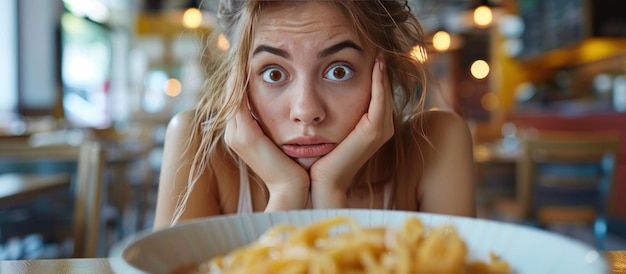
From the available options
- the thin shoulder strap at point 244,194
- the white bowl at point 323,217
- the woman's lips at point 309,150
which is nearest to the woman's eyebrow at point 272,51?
the woman's lips at point 309,150

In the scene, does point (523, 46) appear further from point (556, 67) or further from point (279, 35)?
point (279, 35)

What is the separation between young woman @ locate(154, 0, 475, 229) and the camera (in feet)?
2.78

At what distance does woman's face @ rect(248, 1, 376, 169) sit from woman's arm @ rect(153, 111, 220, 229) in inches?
7.8

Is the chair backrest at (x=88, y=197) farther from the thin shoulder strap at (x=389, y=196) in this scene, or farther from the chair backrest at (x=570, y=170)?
the chair backrest at (x=570, y=170)

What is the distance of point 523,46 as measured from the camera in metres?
8.57

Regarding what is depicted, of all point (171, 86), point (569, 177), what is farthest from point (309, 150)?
point (171, 86)

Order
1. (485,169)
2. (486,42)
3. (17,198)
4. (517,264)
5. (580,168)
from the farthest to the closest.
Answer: (486,42) → (485,169) → (580,168) → (17,198) → (517,264)

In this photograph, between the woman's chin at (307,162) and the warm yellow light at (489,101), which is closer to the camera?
the woman's chin at (307,162)

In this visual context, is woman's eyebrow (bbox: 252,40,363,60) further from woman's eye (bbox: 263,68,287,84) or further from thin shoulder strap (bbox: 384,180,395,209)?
thin shoulder strap (bbox: 384,180,395,209)

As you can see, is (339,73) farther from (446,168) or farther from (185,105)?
(185,105)

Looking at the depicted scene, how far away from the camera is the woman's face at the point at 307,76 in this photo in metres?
0.83

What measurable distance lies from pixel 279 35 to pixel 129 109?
36.3 ft

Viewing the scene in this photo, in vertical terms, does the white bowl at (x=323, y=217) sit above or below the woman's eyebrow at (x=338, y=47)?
below

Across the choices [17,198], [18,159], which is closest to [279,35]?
[17,198]
